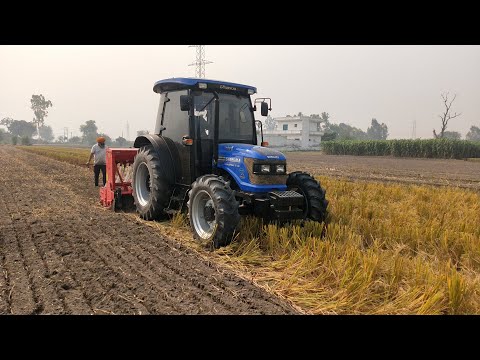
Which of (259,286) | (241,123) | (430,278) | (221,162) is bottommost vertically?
(259,286)

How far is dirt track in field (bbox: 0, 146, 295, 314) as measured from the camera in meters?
3.28

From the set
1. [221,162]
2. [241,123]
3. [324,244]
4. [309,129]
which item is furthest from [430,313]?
[309,129]

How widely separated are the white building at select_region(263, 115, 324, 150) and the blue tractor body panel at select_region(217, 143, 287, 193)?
7054 centimetres

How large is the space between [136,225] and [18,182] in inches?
324

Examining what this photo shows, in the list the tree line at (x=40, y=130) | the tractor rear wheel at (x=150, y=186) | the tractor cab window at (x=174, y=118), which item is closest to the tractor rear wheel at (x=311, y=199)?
the tractor cab window at (x=174, y=118)

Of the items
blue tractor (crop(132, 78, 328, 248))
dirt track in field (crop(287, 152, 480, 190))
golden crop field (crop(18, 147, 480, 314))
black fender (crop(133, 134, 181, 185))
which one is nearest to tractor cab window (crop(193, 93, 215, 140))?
blue tractor (crop(132, 78, 328, 248))

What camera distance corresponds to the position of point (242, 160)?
17.6 ft

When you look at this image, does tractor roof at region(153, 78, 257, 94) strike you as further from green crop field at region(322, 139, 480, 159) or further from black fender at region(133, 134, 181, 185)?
green crop field at region(322, 139, 480, 159)

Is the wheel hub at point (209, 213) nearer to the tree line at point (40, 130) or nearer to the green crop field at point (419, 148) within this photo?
the green crop field at point (419, 148)

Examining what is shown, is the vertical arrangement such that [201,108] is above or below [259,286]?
above

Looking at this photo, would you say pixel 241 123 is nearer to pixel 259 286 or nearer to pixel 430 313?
pixel 259 286

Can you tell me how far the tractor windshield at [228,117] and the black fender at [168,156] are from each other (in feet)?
2.69

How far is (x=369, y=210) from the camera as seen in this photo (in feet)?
22.4

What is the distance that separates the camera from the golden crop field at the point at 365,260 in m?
3.25
